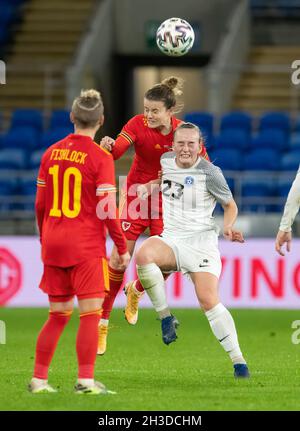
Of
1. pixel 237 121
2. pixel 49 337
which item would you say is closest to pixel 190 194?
pixel 49 337

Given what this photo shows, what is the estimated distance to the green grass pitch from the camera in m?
8.02

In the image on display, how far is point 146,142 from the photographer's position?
34.7 feet

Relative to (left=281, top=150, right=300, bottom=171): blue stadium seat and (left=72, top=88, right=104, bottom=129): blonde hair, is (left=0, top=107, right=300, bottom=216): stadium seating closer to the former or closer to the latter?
(left=281, top=150, right=300, bottom=171): blue stadium seat

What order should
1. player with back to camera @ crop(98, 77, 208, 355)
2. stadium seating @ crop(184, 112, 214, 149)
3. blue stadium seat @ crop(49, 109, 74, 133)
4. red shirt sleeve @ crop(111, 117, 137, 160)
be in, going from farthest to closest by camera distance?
1. blue stadium seat @ crop(49, 109, 74, 133)
2. stadium seating @ crop(184, 112, 214, 149)
3. red shirt sleeve @ crop(111, 117, 137, 160)
4. player with back to camera @ crop(98, 77, 208, 355)

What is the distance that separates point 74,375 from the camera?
32.2 feet

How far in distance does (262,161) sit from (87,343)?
13324mm

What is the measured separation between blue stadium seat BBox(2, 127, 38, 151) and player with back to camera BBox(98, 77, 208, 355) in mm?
11373

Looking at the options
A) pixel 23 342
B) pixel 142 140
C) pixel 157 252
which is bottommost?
pixel 23 342

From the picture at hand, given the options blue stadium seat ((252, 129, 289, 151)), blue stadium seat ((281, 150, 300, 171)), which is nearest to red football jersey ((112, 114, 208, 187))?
blue stadium seat ((281, 150, 300, 171))

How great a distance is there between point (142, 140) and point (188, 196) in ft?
3.81

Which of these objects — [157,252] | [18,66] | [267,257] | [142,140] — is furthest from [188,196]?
[18,66]

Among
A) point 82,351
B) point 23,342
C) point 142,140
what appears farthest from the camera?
point 23,342

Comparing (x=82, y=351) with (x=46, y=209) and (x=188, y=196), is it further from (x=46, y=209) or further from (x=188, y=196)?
(x=188, y=196)

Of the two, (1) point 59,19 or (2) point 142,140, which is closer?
(2) point 142,140
